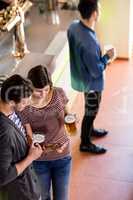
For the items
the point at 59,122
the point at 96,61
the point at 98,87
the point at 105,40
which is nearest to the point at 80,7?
the point at 96,61

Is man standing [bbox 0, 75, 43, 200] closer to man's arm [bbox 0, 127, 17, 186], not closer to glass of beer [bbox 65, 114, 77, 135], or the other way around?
man's arm [bbox 0, 127, 17, 186]

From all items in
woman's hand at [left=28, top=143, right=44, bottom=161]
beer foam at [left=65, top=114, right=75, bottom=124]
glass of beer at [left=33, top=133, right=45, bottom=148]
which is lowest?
beer foam at [left=65, top=114, right=75, bottom=124]

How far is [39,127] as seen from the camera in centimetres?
207

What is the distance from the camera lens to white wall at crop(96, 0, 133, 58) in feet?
12.6

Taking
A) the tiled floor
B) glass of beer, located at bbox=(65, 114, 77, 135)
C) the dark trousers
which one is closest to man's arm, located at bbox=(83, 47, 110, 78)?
the dark trousers

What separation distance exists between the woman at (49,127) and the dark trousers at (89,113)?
681mm

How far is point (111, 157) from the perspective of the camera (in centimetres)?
299

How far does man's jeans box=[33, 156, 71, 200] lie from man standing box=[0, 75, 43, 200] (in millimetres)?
194

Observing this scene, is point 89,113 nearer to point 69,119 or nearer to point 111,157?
point 111,157

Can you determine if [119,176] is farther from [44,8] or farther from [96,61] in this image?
[44,8]

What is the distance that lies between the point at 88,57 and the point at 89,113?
45cm

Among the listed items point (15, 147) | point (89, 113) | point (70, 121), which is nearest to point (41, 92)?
point (15, 147)

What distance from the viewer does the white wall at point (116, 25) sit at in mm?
3834

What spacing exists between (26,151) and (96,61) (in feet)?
2.92
